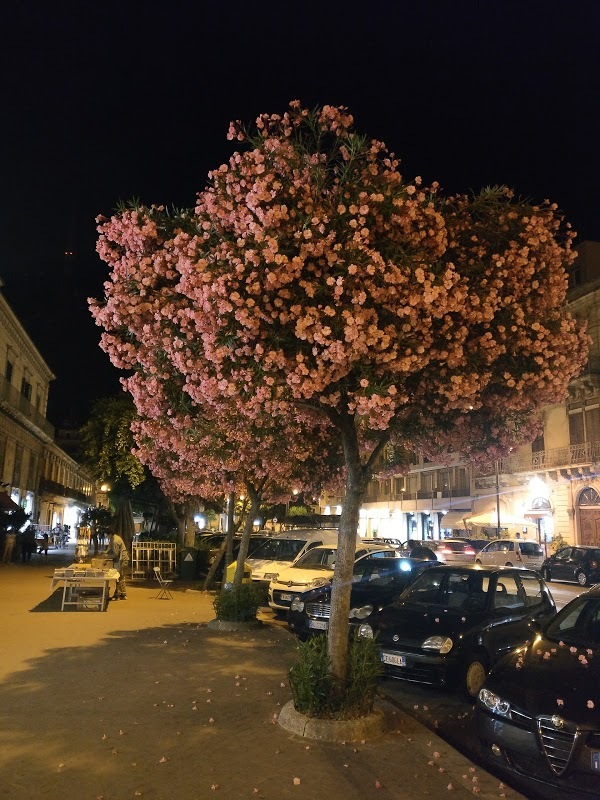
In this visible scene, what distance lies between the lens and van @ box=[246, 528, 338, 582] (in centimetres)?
1805

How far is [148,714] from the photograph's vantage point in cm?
695

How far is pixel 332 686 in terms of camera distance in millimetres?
6680

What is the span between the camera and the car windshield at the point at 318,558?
51.6 ft

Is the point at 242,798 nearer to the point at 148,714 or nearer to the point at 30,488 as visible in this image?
the point at 148,714

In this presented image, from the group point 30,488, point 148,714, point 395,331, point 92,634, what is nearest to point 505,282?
point 395,331

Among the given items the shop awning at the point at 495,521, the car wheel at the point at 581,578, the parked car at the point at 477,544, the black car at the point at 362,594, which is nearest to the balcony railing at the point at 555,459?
the shop awning at the point at 495,521

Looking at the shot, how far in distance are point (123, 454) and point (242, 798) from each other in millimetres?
19410

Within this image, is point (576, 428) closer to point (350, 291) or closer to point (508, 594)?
point (508, 594)

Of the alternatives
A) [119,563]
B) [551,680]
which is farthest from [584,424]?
[551,680]

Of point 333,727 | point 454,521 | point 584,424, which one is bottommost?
point 333,727

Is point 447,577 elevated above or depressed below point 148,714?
above

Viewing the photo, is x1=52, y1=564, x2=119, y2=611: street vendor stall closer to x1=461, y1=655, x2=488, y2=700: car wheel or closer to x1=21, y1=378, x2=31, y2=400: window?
x1=461, y1=655, x2=488, y2=700: car wheel

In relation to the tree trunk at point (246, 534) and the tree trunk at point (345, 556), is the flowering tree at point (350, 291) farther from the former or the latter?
the tree trunk at point (246, 534)

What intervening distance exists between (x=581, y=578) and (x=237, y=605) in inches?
776
